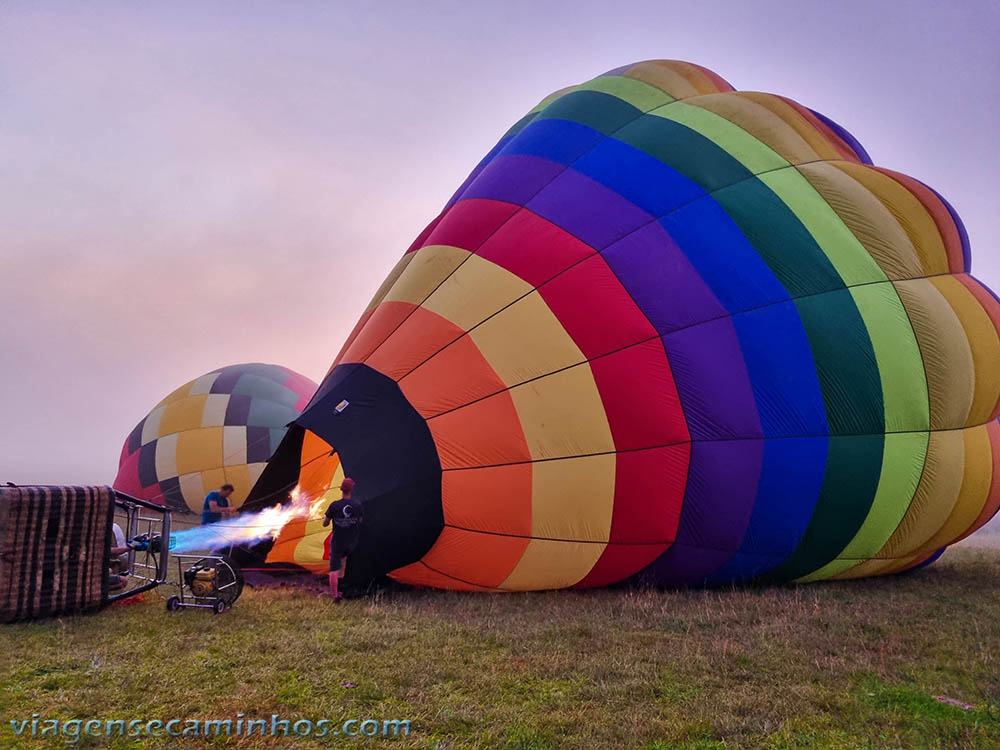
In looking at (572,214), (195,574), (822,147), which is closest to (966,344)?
(822,147)

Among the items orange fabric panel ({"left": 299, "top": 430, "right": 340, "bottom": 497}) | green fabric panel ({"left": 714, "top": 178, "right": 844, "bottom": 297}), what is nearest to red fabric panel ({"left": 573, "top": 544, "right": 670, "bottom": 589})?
green fabric panel ({"left": 714, "top": 178, "right": 844, "bottom": 297})

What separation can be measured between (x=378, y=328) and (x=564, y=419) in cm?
200

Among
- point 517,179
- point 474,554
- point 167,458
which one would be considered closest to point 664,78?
point 517,179

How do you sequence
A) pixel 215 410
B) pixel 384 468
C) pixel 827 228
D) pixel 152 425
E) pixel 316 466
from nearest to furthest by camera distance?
pixel 384 468, pixel 827 228, pixel 316 466, pixel 215 410, pixel 152 425

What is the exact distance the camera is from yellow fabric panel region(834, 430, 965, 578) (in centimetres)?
703

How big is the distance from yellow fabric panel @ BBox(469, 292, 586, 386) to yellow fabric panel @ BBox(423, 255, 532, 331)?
10cm

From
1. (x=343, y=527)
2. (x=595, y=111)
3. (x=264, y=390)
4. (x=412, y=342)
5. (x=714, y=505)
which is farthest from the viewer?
(x=264, y=390)

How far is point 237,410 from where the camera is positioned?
46.8 feet

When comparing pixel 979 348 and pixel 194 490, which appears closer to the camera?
pixel 979 348

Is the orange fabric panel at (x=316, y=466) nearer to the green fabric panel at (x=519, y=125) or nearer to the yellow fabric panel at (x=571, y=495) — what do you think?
the yellow fabric panel at (x=571, y=495)

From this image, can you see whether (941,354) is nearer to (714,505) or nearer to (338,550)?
(714,505)

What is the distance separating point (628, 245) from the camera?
265 inches

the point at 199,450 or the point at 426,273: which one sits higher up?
the point at 426,273

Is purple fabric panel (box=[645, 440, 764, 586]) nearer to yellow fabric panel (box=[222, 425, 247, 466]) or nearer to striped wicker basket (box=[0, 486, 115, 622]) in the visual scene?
striped wicker basket (box=[0, 486, 115, 622])
